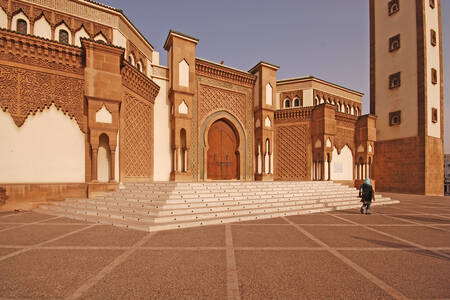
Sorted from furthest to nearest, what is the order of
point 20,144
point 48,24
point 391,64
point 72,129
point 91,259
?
1. point 391,64
2. point 48,24
3. point 72,129
4. point 20,144
5. point 91,259

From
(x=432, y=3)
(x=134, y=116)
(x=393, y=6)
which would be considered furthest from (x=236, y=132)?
(x=432, y=3)

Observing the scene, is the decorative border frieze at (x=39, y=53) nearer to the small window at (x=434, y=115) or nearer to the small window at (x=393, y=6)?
the small window at (x=393, y=6)

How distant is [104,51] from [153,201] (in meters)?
5.79

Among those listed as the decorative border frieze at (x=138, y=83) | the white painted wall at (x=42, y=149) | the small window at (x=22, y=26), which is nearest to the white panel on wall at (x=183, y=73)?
the decorative border frieze at (x=138, y=83)

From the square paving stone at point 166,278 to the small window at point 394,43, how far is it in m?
19.0

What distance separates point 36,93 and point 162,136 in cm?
478

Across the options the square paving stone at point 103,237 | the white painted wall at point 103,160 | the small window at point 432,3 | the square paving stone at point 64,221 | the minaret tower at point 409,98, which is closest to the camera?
the square paving stone at point 103,237

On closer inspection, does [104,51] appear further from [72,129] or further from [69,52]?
[72,129]

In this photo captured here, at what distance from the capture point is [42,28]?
30.2ft

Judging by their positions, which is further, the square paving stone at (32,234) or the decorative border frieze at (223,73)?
the decorative border frieze at (223,73)

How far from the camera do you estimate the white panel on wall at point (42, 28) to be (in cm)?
913

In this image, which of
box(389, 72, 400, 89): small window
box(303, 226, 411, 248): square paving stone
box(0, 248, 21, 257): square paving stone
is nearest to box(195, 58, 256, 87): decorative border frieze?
box(303, 226, 411, 248): square paving stone

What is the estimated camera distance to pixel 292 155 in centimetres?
1334

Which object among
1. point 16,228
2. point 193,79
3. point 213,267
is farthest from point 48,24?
point 213,267
